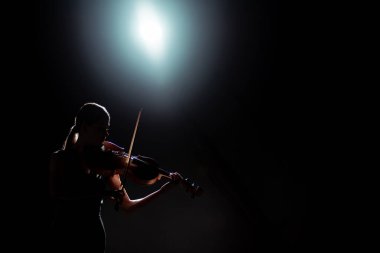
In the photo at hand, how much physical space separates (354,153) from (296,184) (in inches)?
20.9

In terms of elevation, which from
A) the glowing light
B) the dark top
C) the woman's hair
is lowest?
the dark top

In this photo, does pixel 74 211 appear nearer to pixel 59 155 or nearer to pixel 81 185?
pixel 81 185

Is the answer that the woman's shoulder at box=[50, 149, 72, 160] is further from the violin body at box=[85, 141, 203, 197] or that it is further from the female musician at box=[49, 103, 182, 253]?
the violin body at box=[85, 141, 203, 197]

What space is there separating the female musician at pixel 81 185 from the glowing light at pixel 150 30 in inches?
56.1

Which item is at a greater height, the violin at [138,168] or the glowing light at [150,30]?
the glowing light at [150,30]

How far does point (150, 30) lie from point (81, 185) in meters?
1.69

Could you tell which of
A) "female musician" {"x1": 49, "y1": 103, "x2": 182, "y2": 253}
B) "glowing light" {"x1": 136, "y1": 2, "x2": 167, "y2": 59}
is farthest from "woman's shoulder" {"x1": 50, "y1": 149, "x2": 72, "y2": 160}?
"glowing light" {"x1": 136, "y1": 2, "x2": 167, "y2": 59}

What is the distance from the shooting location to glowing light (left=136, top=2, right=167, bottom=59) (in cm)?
260

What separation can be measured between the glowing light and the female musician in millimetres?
1426

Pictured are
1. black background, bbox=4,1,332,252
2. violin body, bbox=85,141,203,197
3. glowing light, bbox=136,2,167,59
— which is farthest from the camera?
glowing light, bbox=136,2,167,59

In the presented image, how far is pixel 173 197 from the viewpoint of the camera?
2.59 m

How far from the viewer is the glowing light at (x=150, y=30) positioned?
2.60 meters

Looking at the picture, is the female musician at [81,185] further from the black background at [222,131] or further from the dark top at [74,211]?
the black background at [222,131]

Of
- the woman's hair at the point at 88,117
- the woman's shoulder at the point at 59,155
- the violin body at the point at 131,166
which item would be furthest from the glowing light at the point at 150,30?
the woman's shoulder at the point at 59,155
